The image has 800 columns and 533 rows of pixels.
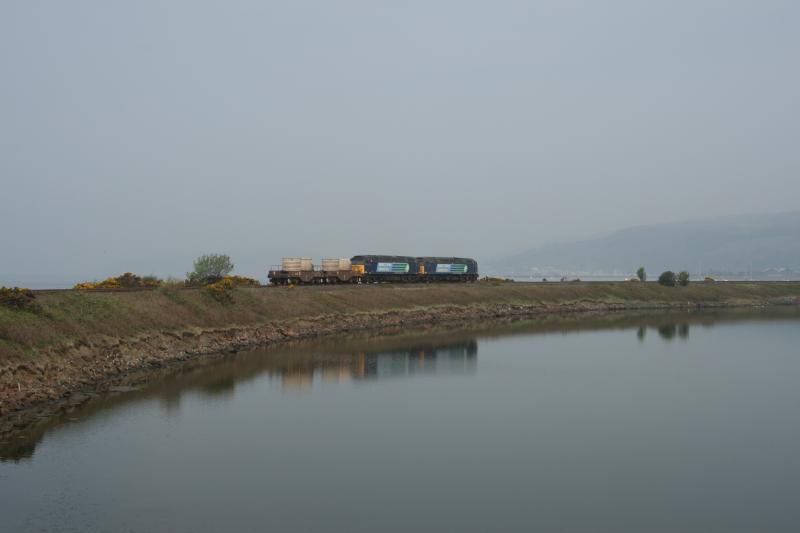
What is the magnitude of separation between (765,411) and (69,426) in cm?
3458

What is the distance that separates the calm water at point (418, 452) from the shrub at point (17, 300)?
29.1 ft

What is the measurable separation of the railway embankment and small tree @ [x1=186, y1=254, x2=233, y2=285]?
6.47m

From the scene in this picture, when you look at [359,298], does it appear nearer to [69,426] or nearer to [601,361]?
[601,361]

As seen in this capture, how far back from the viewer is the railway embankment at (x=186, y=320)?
35.7 meters

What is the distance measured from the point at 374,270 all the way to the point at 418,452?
224 feet

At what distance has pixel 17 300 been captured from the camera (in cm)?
3938

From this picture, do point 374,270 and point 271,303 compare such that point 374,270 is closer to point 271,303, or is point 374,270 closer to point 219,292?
point 271,303

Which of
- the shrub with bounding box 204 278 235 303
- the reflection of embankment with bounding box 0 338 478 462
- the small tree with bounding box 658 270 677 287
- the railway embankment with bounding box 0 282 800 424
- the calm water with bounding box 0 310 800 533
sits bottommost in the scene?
the calm water with bounding box 0 310 800 533

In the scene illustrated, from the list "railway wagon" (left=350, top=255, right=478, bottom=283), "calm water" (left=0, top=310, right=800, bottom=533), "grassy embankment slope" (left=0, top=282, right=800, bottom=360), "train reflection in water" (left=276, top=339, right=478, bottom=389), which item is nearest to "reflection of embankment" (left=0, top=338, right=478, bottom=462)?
"train reflection in water" (left=276, top=339, right=478, bottom=389)

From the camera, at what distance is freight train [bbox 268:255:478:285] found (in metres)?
82.8

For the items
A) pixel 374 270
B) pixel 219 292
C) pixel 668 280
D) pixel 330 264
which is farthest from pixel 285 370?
pixel 668 280

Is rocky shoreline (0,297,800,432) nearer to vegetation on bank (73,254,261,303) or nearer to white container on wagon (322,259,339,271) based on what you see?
vegetation on bank (73,254,261,303)

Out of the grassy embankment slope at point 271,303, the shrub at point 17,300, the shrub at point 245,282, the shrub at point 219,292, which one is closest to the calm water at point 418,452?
the grassy embankment slope at point 271,303

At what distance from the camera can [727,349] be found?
60906 mm
